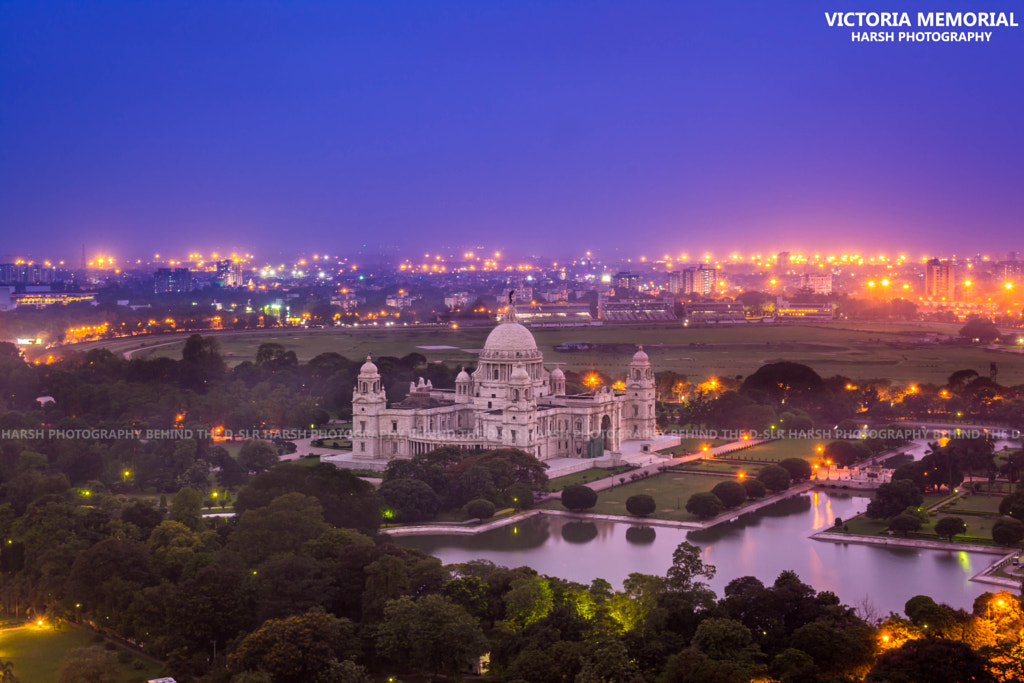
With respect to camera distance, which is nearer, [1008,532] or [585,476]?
[1008,532]

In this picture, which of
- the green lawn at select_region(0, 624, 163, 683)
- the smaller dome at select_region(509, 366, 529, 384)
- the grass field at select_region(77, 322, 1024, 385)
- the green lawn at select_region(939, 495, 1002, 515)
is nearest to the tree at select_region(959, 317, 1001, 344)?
the grass field at select_region(77, 322, 1024, 385)

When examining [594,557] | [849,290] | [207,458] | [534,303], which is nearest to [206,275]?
[534,303]

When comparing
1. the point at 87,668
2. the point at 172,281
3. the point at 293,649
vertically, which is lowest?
the point at 87,668

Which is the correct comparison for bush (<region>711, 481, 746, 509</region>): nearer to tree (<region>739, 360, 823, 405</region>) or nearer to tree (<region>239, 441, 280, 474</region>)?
tree (<region>239, 441, 280, 474</region>)

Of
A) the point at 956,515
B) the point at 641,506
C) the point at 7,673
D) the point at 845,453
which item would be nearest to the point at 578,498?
the point at 641,506

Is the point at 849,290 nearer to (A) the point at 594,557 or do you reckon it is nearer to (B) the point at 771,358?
(B) the point at 771,358

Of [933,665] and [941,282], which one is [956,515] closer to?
[933,665]

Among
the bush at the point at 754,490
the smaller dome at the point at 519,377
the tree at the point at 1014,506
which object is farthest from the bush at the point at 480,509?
the tree at the point at 1014,506
